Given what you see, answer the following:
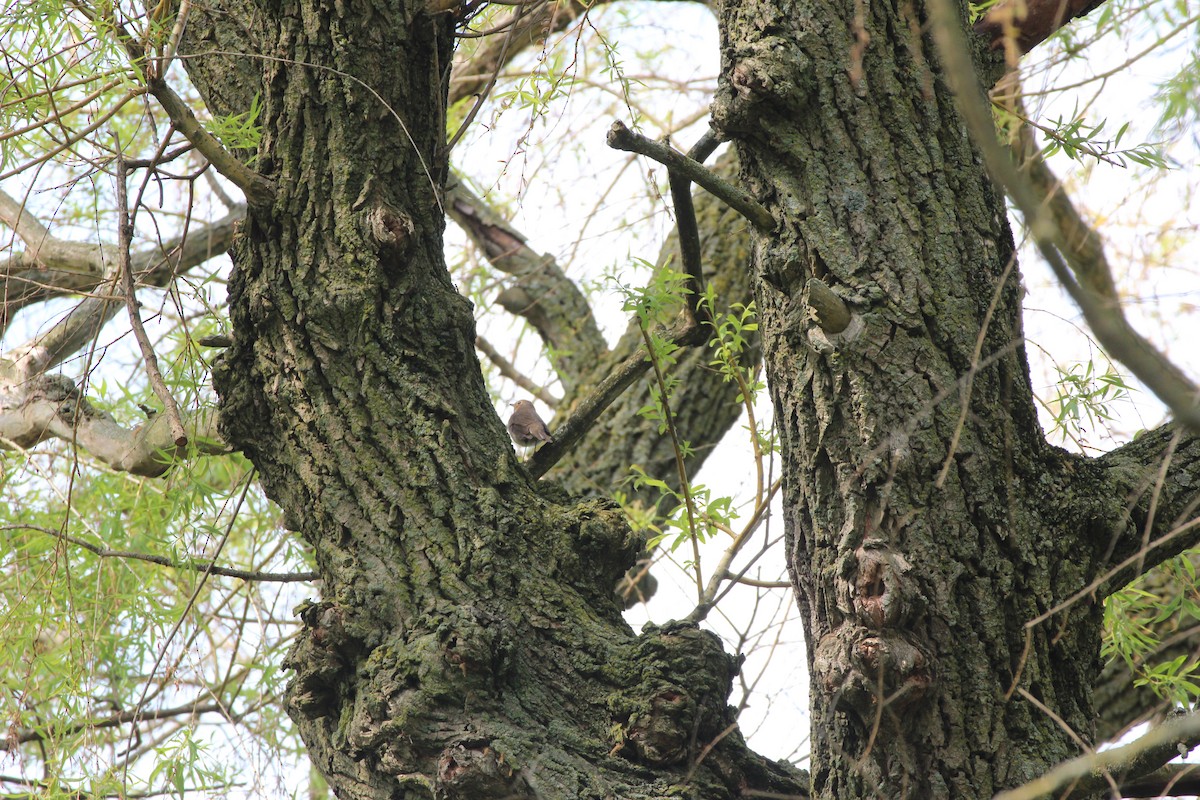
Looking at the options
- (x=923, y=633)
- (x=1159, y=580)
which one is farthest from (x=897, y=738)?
(x=1159, y=580)

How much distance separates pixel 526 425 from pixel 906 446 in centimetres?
167

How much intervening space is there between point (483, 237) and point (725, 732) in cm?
279

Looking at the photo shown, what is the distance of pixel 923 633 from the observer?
1470mm

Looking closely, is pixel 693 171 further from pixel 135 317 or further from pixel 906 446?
pixel 135 317

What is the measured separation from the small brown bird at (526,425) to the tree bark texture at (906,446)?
56.2 inches

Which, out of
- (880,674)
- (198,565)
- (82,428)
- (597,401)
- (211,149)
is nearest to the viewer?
(880,674)

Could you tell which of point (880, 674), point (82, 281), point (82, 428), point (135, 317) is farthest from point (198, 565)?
point (880, 674)

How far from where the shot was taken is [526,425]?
304cm

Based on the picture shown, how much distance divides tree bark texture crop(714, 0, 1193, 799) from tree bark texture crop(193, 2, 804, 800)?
0.32 m

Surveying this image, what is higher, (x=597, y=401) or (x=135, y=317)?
(x=135, y=317)

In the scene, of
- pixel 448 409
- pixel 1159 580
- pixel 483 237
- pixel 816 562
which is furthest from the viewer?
pixel 483 237

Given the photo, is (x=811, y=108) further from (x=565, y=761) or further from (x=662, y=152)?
(x=565, y=761)

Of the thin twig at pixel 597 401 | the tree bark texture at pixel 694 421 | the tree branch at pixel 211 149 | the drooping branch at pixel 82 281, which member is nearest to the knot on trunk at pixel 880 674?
the thin twig at pixel 597 401

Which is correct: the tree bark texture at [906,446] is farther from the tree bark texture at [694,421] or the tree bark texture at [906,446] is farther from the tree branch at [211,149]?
the tree bark texture at [694,421]
